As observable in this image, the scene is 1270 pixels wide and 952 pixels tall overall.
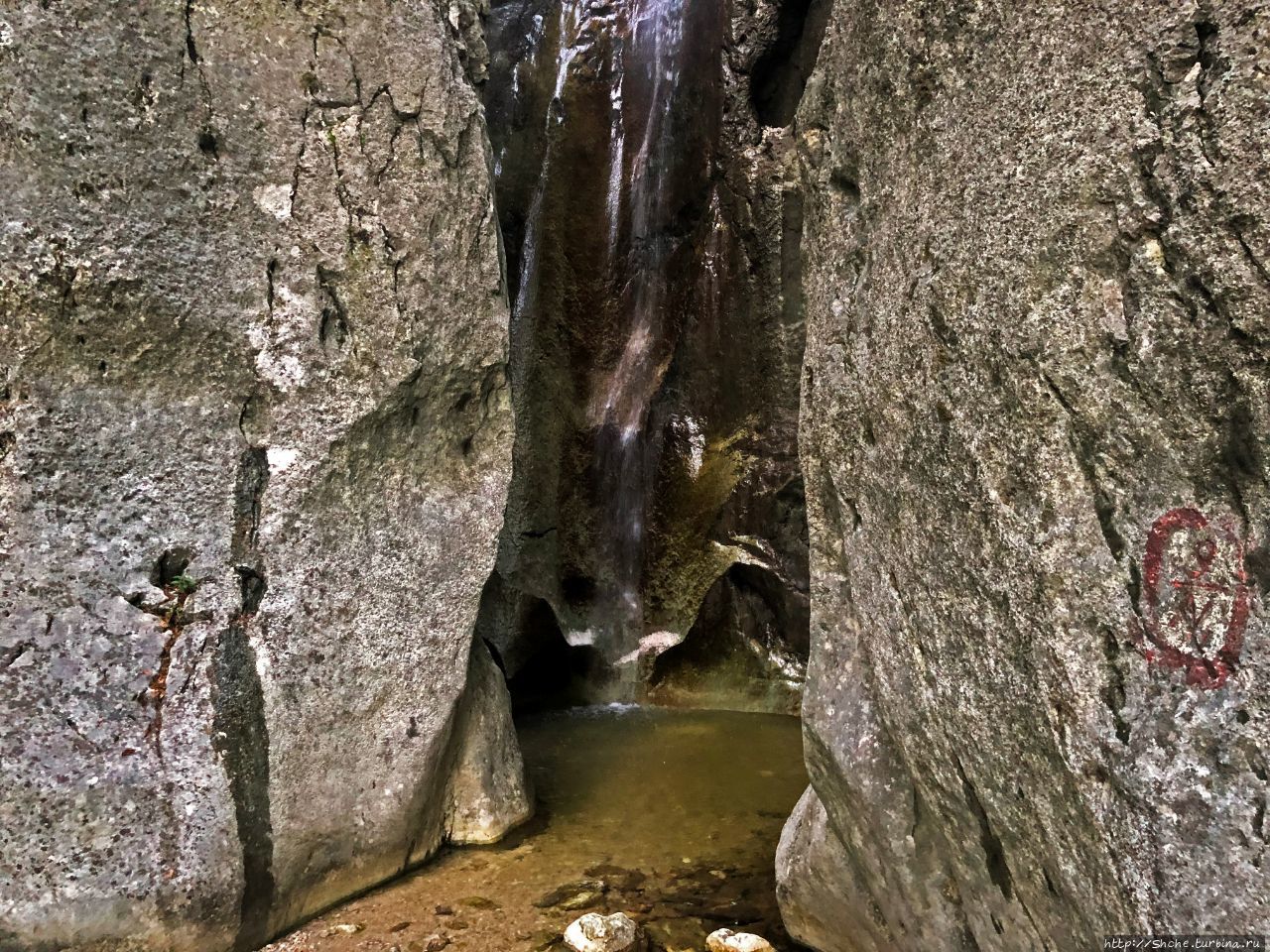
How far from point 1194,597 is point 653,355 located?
6.10 m

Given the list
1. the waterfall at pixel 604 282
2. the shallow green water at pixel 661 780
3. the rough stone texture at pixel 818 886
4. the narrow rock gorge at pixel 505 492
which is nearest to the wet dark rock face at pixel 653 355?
the waterfall at pixel 604 282

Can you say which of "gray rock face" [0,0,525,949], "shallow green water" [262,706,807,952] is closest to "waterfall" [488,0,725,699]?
"shallow green water" [262,706,807,952]

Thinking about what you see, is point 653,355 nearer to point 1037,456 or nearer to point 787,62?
point 787,62

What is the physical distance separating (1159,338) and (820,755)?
174cm

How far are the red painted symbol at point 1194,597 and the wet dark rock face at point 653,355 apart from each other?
17.2ft

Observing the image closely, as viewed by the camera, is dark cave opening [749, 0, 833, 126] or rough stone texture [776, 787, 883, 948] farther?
dark cave opening [749, 0, 833, 126]

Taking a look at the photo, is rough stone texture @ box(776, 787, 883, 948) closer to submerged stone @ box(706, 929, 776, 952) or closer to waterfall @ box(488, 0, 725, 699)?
submerged stone @ box(706, 929, 776, 952)

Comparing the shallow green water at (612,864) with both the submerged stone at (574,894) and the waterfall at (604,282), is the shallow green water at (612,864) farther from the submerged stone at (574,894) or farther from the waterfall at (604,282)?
the waterfall at (604,282)

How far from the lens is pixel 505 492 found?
389cm

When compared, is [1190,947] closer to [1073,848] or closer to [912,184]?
[1073,848]

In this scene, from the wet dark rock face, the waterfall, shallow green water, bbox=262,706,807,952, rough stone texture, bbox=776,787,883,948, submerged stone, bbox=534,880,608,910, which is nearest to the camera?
rough stone texture, bbox=776,787,883,948

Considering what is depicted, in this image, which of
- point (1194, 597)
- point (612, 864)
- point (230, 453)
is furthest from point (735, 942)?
point (230, 453)

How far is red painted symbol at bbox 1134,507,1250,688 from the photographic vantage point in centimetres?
149

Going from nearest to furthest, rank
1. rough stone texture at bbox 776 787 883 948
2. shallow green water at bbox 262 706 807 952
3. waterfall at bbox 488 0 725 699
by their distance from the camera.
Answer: rough stone texture at bbox 776 787 883 948 → shallow green water at bbox 262 706 807 952 → waterfall at bbox 488 0 725 699
